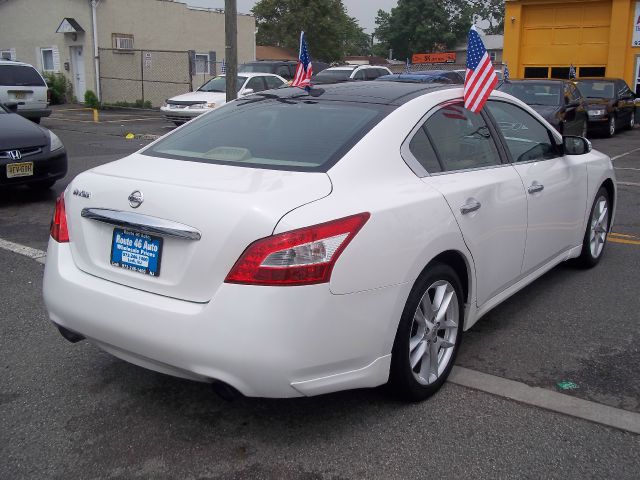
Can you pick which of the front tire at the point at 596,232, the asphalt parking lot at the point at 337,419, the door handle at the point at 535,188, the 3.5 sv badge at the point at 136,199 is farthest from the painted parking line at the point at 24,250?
the front tire at the point at 596,232

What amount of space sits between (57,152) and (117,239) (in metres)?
5.96

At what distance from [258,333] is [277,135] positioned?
1.33 metres

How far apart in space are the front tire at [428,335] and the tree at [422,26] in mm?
76975

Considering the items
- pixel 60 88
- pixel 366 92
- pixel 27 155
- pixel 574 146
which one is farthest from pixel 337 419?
pixel 60 88

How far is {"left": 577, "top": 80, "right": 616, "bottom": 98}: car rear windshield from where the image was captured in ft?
58.9

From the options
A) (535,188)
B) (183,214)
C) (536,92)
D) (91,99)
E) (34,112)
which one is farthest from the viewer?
(91,99)

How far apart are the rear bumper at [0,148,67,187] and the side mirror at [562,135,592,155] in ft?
20.0

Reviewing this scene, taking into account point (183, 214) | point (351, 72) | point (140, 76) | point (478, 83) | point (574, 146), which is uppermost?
point (351, 72)

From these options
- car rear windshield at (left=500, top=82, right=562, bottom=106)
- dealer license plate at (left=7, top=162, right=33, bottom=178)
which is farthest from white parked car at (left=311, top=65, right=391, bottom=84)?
dealer license plate at (left=7, top=162, right=33, bottom=178)

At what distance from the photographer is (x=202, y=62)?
29812mm

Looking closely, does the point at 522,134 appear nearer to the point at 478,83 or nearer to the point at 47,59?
the point at 478,83

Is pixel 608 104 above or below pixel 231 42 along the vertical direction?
below

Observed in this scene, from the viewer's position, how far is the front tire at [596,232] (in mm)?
5543

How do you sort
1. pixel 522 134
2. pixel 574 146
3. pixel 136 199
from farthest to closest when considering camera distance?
pixel 574 146 < pixel 522 134 < pixel 136 199
